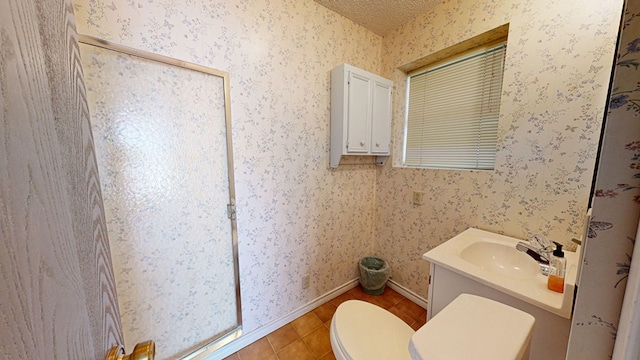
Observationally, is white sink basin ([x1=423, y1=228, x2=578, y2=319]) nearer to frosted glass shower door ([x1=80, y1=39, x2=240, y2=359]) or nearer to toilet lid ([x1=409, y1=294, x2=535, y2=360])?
toilet lid ([x1=409, y1=294, x2=535, y2=360])

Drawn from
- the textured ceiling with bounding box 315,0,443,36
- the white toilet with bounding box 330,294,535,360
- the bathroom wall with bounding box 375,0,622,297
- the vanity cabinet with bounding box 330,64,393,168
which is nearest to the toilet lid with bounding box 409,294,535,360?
the white toilet with bounding box 330,294,535,360

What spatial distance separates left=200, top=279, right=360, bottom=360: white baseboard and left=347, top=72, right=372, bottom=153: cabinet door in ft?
4.20

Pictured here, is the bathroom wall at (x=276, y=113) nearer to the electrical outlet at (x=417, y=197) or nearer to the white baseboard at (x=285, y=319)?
the white baseboard at (x=285, y=319)

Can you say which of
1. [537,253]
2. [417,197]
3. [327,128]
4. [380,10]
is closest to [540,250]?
[537,253]

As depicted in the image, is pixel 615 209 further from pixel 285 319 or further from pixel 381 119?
pixel 285 319

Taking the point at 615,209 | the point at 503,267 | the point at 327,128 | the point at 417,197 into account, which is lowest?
the point at 503,267

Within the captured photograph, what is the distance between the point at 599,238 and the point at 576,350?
15 centimetres

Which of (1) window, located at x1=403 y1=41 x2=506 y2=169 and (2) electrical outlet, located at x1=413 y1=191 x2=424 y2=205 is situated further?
(2) electrical outlet, located at x1=413 y1=191 x2=424 y2=205

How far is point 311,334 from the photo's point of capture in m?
1.52

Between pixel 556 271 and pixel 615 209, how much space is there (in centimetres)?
93

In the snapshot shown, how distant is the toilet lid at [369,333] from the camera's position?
2.99 feet

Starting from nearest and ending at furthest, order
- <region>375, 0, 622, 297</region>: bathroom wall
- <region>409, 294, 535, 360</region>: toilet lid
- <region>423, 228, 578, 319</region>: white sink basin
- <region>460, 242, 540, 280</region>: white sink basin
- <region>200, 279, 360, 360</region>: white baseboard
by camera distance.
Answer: <region>409, 294, 535, 360</region>: toilet lid < <region>423, 228, 578, 319</region>: white sink basin < <region>375, 0, 622, 297</region>: bathroom wall < <region>460, 242, 540, 280</region>: white sink basin < <region>200, 279, 360, 360</region>: white baseboard

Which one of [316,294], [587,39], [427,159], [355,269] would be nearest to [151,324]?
[316,294]

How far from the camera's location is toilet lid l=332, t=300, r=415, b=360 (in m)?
0.91
